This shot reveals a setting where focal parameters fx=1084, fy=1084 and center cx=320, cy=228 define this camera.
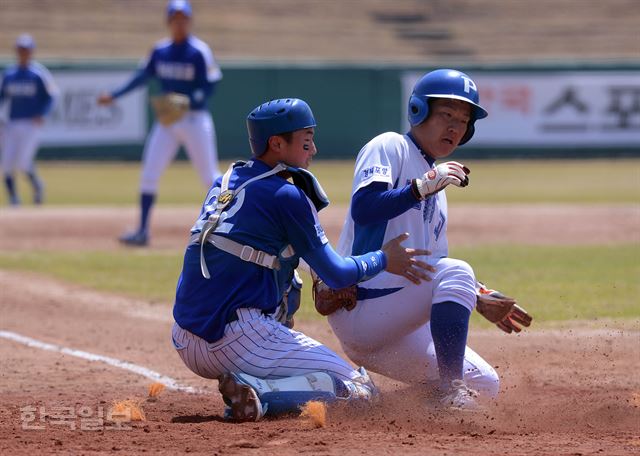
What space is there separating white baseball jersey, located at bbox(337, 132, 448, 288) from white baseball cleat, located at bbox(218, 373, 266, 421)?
0.81m

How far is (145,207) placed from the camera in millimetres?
11258

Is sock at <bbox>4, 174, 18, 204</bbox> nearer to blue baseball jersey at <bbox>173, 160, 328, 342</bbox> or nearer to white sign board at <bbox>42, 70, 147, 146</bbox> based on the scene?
white sign board at <bbox>42, 70, 147, 146</bbox>

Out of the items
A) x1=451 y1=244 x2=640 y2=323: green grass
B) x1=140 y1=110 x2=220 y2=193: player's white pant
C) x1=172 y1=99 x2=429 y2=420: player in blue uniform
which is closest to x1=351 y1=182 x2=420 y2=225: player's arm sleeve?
x1=172 y1=99 x2=429 y2=420: player in blue uniform

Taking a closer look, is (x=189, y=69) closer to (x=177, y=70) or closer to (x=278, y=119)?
(x=177, y=70)

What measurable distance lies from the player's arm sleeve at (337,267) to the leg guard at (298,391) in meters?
0.42

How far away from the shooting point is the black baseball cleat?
36.8 feet

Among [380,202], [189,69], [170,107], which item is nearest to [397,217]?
[380,202]

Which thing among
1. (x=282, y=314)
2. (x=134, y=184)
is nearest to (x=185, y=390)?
(x=282, y=314)

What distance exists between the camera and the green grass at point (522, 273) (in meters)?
7.95

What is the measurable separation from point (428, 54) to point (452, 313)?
77.4ft

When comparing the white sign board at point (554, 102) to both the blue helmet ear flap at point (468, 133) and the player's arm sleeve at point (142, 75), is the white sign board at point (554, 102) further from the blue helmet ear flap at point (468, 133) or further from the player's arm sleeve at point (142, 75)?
the blue helmet ear flap at point (468, 133)

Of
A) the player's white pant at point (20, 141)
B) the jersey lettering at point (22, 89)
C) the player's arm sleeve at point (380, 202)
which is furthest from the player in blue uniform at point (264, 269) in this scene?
the jersey lettering at point (22, 89)

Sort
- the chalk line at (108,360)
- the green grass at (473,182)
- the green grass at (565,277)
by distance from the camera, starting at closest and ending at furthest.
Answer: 1. the chalk line at (108,360)
2. the green grass at (565,277)
3. the green grass at (473,182)

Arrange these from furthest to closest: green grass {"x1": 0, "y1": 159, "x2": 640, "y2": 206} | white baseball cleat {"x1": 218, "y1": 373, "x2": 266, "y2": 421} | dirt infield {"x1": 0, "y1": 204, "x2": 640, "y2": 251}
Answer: green grass {"x1": 0, "y1": 159, "x2": 640, "y2": 206}, dirt infield {"x1": 0, "y1": 204, "x2": 640, "y2": 251}, white baseball cleat {"x1": 218, "y1": 373, "x2": 266, "y2": 421}
